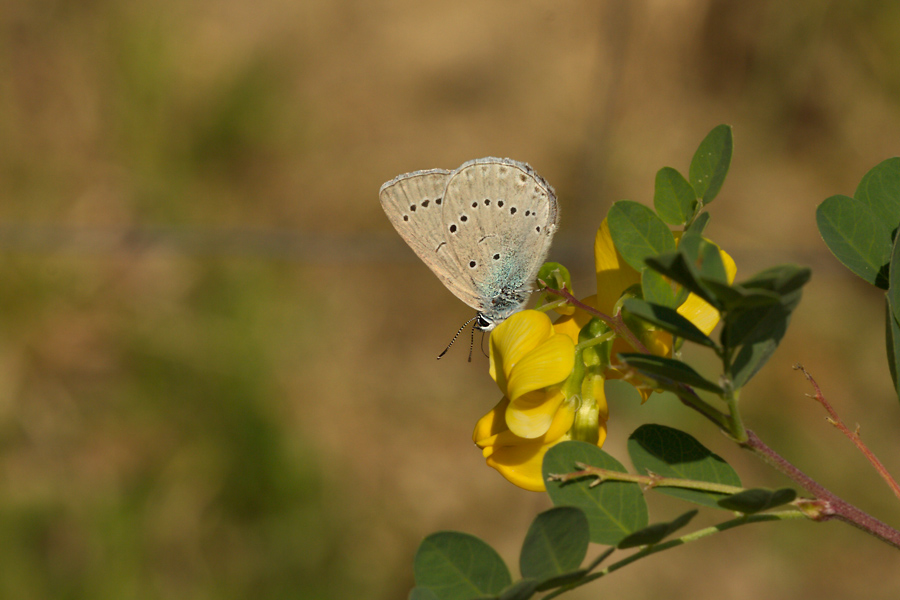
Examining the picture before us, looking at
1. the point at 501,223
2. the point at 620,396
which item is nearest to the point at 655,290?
the point at 501,223

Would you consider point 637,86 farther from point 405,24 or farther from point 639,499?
point 639,499

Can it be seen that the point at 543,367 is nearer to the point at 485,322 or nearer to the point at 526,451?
the point at 526,451

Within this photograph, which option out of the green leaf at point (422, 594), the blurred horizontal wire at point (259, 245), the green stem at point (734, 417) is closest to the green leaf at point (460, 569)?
the green leaf at point (422, 594)

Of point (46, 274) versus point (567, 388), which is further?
point (46, 274)

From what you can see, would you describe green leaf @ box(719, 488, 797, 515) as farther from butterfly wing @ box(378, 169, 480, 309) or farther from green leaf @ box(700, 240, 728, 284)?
butterfly wing @ box(378, 169, 480, 309)

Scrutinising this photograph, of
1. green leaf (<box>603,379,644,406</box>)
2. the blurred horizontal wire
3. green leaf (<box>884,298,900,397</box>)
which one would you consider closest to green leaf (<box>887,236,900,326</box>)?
green leaf (<box>884,298,900,397</box>)

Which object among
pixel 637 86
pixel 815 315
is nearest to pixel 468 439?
pixel 815 315
